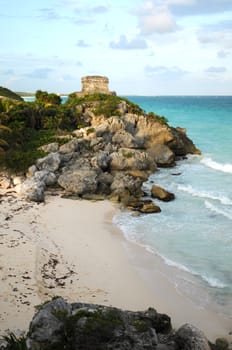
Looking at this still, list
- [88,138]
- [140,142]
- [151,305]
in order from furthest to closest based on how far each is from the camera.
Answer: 1. [140,142]
2. [88,138]
3. [151,305]

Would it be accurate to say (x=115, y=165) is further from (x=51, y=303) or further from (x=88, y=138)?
(x=51, y=303)

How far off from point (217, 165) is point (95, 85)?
2152 cm

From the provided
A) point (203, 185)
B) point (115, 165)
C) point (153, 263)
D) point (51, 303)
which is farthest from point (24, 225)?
point (203, 185)

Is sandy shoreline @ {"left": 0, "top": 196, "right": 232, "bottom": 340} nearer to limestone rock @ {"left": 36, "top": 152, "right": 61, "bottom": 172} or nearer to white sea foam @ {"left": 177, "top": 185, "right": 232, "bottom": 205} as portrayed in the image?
limestone rock @ {"left": 36, "top": 152, "right": 61, "bottom": 172}

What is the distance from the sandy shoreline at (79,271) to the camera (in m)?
12.0

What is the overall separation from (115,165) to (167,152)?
8.04 metres

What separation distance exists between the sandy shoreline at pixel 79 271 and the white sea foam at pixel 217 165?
1715 cm

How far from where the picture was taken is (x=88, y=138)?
33594mm

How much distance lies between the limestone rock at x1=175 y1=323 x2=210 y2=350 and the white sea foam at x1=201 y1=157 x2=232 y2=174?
25766 millimetres

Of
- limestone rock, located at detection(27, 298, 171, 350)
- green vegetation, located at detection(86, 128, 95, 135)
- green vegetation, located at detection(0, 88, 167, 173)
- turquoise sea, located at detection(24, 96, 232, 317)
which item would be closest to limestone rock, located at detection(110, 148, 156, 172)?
green vegetation, located at detection(0, 88, 167, 173)

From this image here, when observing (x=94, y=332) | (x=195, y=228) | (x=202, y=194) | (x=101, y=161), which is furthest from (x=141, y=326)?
(x=101, y=161)

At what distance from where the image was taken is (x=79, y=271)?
1445 cm

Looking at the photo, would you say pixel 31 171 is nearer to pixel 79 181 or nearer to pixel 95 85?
pixel 79 181

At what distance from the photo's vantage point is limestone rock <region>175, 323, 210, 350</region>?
29.5 ft
